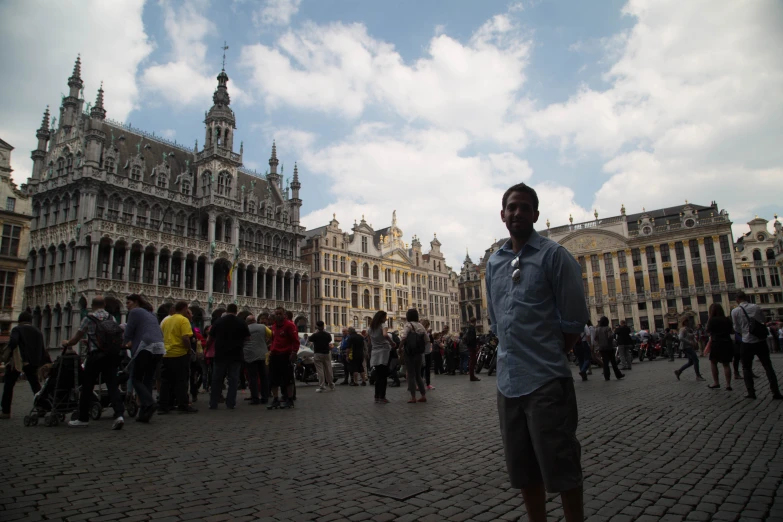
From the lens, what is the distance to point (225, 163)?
44.4 metres

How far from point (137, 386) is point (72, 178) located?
35163 mm

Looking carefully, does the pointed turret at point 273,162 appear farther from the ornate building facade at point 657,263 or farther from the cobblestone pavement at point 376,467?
the cobblestone pavement at point 376,467

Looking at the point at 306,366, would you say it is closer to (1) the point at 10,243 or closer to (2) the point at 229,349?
(2) the point at 229,349

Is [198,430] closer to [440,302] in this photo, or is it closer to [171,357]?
[171,357]

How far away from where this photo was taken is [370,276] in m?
59.3

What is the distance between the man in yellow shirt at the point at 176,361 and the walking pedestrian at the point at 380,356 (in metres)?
3.92

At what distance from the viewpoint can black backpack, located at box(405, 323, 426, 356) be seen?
1077 centimetres

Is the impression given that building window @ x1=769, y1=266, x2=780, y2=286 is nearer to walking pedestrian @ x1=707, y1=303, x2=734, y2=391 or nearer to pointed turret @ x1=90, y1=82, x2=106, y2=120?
walking pedestrian @ x1=707, y1=303, x2=734, y2=391

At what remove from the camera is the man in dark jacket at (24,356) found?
921 centimetres

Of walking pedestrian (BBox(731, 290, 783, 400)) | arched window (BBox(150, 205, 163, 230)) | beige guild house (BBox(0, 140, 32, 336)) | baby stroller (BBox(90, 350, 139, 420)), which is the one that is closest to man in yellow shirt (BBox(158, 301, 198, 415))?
baby stroller (BBox(90, 350, 139, 420))

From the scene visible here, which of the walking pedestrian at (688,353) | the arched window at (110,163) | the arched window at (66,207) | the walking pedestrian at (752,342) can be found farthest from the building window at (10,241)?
the walking pedestrian at (752,342)

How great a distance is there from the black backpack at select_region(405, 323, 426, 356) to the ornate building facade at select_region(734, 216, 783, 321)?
215ft

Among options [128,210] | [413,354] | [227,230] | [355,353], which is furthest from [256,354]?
[227,230]

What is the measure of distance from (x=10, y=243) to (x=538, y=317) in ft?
131
